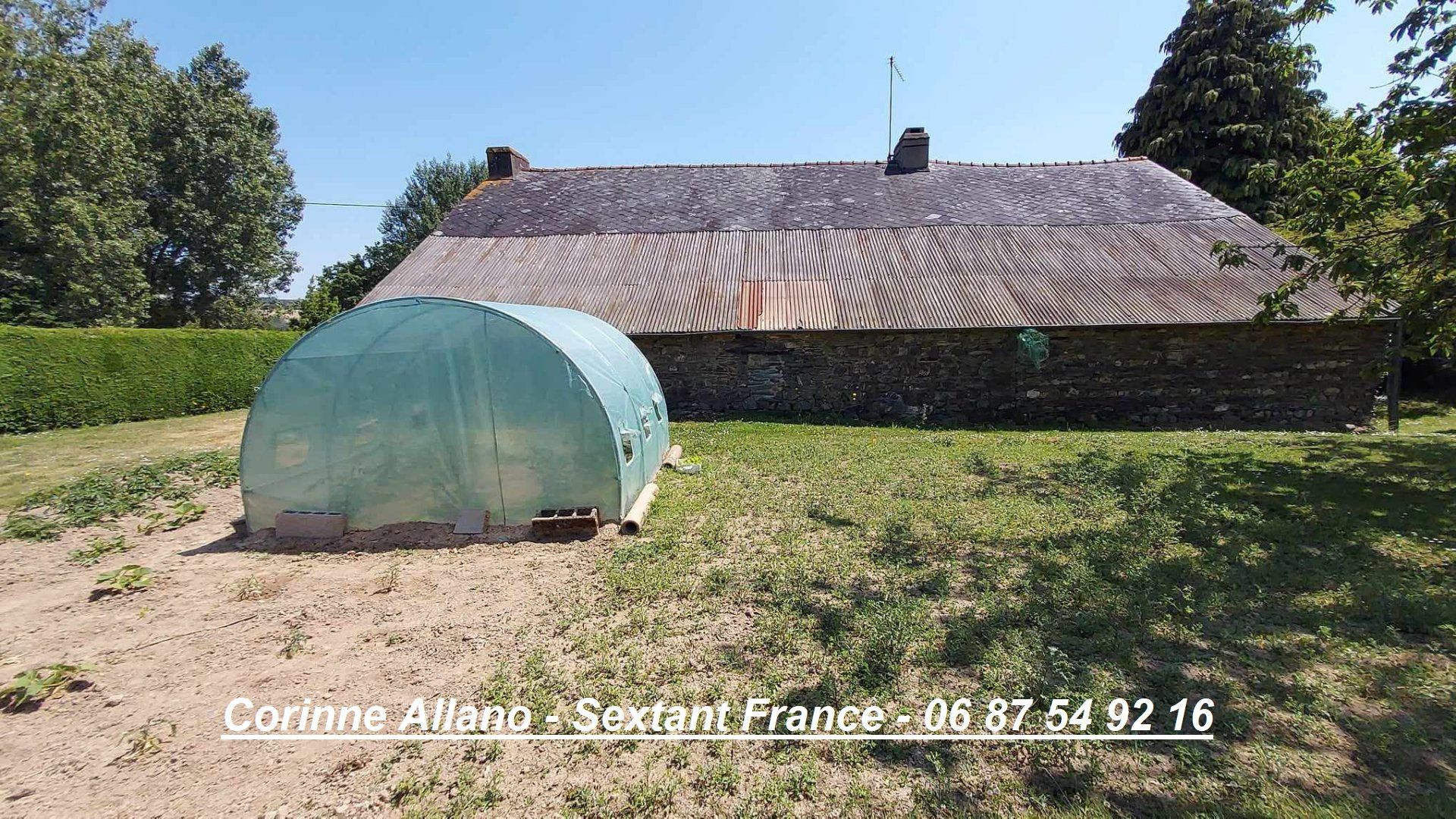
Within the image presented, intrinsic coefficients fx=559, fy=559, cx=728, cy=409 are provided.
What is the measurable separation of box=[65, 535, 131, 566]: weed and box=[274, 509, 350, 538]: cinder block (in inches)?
59.9

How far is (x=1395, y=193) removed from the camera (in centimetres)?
624

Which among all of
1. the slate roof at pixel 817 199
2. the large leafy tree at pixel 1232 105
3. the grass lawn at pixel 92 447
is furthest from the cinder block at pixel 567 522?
the large leafy tree at pixel 1232 105

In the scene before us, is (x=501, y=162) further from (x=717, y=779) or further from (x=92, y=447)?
(x=717, y=779)

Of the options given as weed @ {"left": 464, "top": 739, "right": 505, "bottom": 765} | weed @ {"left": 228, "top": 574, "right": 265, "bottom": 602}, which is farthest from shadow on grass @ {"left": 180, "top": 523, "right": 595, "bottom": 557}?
weed @ {"left": 464, "top": 739, "right": 505, "bottom": 765}

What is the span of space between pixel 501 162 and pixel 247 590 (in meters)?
18.9

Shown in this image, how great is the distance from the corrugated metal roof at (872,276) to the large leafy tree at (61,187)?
12159 millimetres

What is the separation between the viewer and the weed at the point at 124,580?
4840 mm

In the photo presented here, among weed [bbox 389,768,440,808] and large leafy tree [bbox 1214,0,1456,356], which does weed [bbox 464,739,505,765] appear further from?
large leafy tree [bbox 1214,0,1456,356]

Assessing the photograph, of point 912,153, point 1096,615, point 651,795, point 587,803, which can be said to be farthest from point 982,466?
point 912,153

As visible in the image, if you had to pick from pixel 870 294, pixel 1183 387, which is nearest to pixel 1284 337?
pixel 1183 387

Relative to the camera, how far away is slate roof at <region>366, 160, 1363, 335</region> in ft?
42.4

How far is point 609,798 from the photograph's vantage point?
2.67 meters

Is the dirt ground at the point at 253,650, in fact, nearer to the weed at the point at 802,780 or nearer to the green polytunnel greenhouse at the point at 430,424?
the green polytunnel greenhouse at the point at 430,424

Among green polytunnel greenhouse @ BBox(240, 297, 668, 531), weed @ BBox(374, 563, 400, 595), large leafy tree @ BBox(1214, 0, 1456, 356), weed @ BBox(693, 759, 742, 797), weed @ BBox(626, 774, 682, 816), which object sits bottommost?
weed @ BBox(626, 774, 682, 816)
